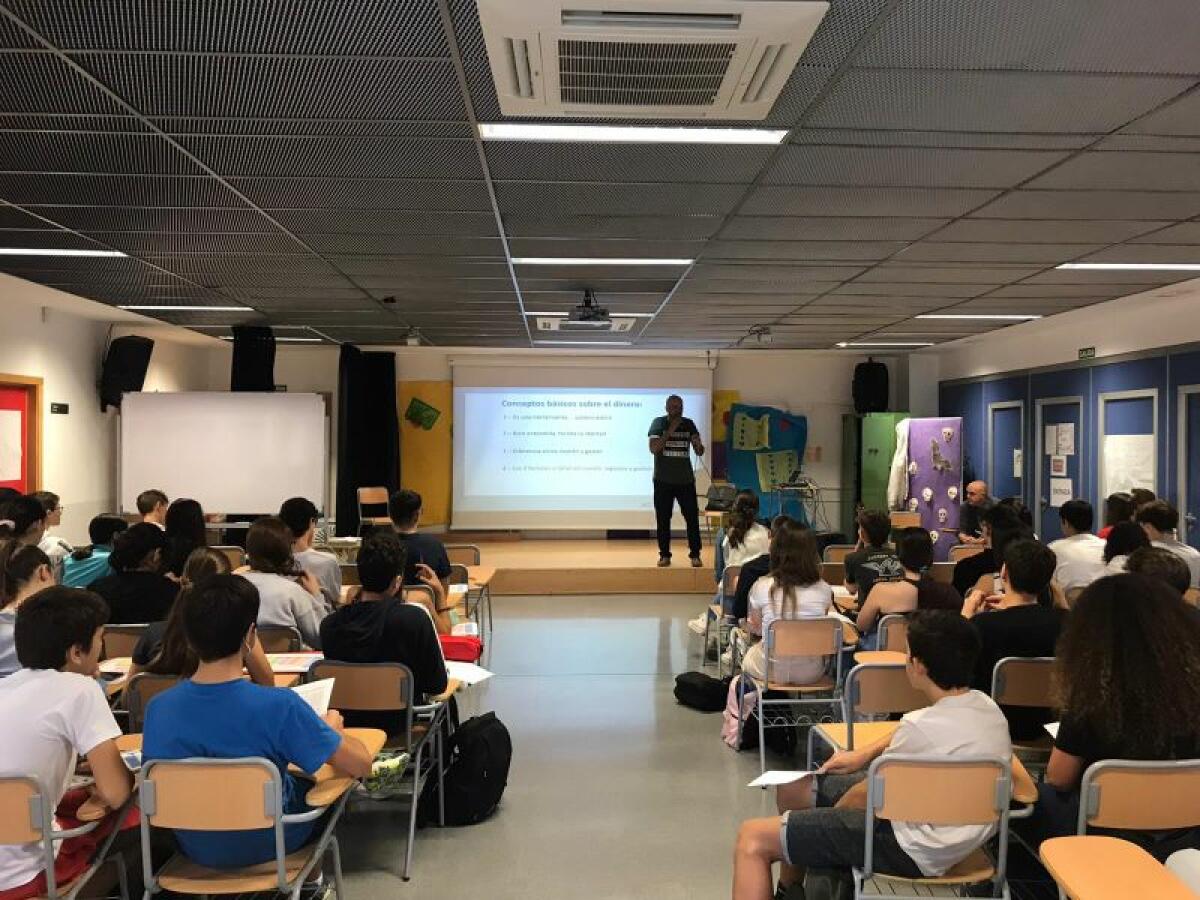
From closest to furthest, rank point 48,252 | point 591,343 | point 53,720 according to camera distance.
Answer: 1. point 53,720
2. point 48,252
3. point 591,343

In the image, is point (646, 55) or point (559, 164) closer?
point (646, 55)

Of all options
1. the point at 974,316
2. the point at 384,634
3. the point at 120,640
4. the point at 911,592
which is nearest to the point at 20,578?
the point at 120,640

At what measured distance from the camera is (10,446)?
798cm

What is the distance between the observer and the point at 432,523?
40.9 ft

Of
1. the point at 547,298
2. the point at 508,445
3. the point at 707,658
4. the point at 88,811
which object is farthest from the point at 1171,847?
the point at 508,445

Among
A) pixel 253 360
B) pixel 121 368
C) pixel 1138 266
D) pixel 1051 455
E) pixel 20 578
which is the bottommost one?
pixel 20 578

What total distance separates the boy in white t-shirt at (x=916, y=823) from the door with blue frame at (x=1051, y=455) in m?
7.19

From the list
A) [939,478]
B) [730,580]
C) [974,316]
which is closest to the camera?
[730,580]

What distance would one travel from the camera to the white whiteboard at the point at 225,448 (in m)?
9.63

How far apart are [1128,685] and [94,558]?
16.3 ft

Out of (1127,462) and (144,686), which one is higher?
(1127,462)

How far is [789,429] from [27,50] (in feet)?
35.9

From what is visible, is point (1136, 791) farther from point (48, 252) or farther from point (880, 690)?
point (48, 252)

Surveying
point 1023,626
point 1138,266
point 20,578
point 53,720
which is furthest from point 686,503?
point 53,720
